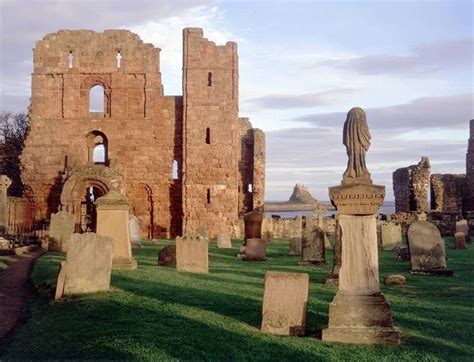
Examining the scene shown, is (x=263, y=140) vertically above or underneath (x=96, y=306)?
above

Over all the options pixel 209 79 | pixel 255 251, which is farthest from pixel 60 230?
pixel 209 79

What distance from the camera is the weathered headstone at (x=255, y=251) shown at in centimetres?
1831

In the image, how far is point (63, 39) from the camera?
109ft

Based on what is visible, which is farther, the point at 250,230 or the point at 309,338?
the point at 250,230

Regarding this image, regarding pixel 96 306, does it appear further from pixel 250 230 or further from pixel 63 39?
pixel 63 39

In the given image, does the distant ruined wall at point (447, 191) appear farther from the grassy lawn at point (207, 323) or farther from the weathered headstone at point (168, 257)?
the weathered headstone at point (168, 257)

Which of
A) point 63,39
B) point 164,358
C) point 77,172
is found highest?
point 63,39

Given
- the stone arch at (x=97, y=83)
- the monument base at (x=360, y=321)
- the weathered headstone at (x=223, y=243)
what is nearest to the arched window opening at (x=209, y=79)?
the stone arch at (x=97, y=83)

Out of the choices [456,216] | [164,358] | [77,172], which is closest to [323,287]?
[164,358]

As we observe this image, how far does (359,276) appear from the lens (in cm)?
825

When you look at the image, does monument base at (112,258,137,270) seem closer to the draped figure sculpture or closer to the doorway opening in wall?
the draped figure sculpture

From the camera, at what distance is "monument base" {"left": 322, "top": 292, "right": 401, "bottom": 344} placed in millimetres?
7902

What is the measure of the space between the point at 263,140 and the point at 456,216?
1185 cm

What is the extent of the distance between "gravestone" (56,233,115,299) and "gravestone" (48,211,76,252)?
1023 centimetres
